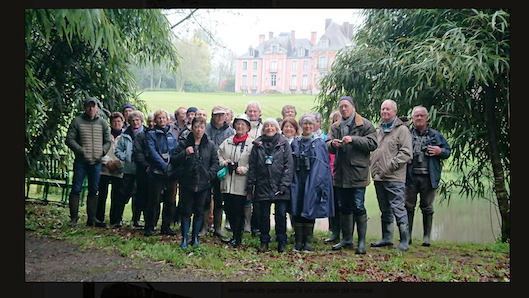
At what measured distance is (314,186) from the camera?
4.81 m

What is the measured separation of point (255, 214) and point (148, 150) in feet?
3.66

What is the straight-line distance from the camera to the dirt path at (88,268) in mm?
4617

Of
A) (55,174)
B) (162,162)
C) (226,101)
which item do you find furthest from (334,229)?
(55,174)

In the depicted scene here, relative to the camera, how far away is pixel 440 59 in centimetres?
481

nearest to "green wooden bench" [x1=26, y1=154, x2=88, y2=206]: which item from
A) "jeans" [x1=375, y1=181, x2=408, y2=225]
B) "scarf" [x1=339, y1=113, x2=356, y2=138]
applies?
"scarf" [x1=339, y1=113, x2=356, y2=138]

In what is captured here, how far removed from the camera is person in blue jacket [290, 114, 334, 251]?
4809 millimetres

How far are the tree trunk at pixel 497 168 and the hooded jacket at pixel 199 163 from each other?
7.86ft

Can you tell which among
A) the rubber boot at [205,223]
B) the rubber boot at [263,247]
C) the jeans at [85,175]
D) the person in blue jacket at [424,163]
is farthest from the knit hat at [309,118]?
the jeans at [85,175]

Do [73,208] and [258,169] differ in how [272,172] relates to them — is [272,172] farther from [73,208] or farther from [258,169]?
[73,208]

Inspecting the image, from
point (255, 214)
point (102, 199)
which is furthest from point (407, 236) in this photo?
point (102, 199)

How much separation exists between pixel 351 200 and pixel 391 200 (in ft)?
1.12

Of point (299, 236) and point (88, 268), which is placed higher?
point (299, 236)

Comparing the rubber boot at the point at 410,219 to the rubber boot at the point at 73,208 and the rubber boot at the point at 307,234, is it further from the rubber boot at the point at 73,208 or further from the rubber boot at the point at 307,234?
the rubber boot at the point at 73,208
